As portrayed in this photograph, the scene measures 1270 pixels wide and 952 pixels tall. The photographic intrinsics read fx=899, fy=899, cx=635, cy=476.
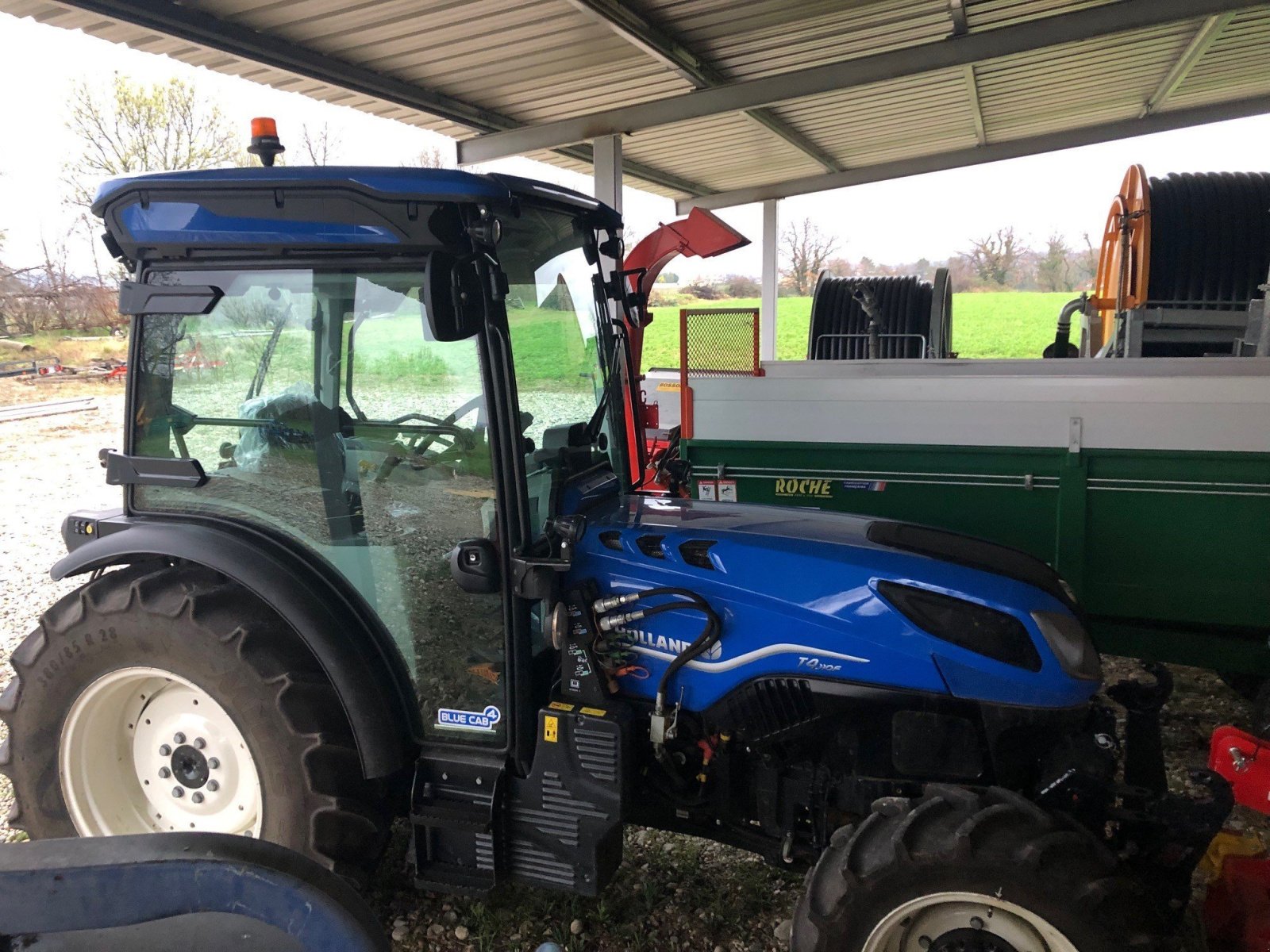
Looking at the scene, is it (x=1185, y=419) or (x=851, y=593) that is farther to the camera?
(x=1185, y=419)

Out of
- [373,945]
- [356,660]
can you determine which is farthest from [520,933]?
[373,945]

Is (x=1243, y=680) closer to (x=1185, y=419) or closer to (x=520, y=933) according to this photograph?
A: (x=1185, y=419)

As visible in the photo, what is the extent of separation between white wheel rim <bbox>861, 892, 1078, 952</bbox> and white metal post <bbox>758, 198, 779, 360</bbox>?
41.7ft

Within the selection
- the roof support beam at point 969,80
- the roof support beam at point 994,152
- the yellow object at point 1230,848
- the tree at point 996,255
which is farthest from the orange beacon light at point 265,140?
the tree at point 996,255

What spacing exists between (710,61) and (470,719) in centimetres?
669

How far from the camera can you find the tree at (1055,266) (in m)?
31.5

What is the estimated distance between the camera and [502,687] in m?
2.42

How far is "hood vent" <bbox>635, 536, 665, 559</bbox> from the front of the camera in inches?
94.0

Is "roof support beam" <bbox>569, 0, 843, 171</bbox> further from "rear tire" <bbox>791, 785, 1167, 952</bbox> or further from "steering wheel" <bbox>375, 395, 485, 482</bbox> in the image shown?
"rear tire" <bbox>791, 785, 1167, 952</bbox>

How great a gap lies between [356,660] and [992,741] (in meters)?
1.61

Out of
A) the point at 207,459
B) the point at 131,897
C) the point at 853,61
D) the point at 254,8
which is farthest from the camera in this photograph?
the point at 853,61

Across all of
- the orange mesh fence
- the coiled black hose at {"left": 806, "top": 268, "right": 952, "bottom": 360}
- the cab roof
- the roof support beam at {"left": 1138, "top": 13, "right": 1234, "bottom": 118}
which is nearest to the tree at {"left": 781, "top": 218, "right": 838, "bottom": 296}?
the roof support beam at {"left": 1138, "top": 13, "right": 1234, "bottom": 118}

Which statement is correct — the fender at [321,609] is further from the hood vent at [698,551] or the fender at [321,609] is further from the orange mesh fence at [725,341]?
the orange mesh fence at [725,341]

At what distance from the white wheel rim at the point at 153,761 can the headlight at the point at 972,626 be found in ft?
5.95
